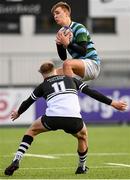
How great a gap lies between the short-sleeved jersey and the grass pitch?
0.86 m

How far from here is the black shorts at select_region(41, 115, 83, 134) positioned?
11.4 metres

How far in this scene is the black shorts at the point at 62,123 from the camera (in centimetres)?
1135

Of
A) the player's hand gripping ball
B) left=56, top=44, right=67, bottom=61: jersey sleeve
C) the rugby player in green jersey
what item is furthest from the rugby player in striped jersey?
left=56, top=44, right=67, bottom=61: jersey sleeve

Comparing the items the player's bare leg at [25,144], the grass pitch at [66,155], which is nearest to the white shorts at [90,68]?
the player's bare leg at [25,144]

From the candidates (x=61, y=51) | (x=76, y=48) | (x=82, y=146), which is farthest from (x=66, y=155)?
(x=76, y=48)

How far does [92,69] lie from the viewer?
12.0 m

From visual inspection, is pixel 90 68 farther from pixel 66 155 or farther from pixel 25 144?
pixel 66 155

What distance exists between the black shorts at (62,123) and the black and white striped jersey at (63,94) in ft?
0.18

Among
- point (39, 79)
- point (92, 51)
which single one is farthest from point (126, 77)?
point (92, 51)

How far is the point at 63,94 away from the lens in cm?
1141

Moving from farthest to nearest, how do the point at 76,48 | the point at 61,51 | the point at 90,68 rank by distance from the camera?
1. the point at 61,51
2. the point at 90,68
3. the point at 76,48

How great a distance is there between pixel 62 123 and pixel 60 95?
0.38m

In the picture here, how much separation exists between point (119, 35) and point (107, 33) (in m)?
0.60

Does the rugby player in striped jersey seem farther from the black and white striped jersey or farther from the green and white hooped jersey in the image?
the green and white hooped jersey
